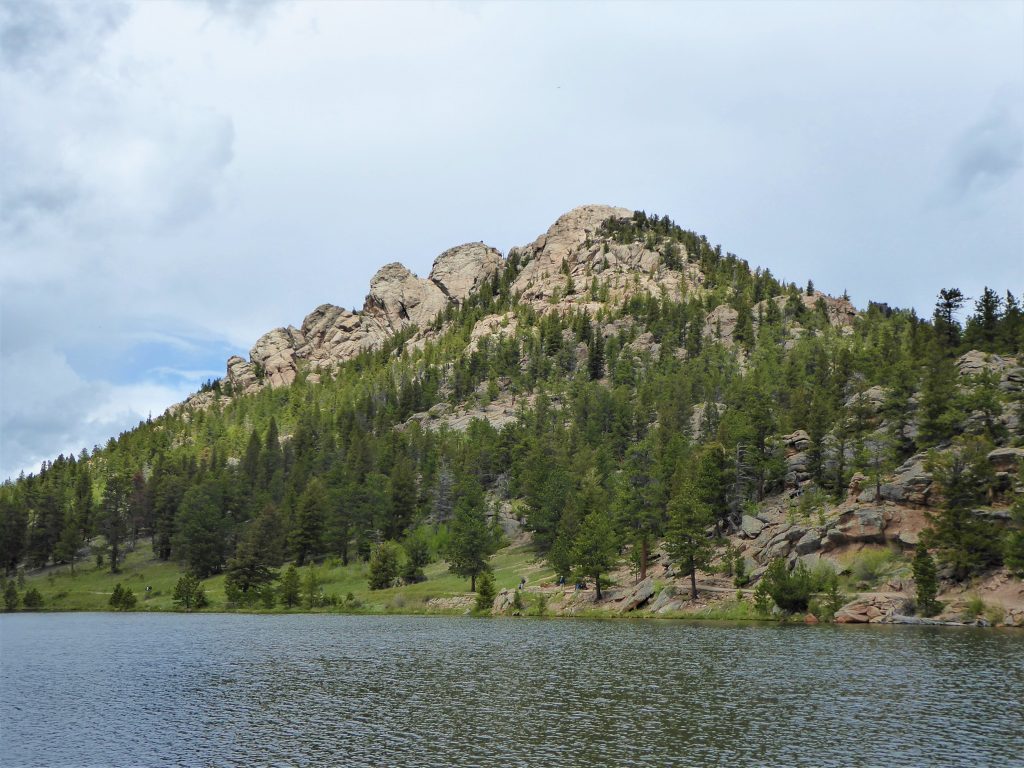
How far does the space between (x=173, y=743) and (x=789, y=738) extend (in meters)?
31.4

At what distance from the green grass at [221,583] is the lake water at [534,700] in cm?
4854

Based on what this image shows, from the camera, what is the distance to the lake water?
119 feet

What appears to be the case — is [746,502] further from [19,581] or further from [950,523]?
[19,581]

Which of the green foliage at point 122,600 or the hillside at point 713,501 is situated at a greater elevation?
the hillside at point 713,501

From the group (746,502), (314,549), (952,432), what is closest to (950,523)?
(952,432)

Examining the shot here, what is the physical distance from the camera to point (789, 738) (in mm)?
37500

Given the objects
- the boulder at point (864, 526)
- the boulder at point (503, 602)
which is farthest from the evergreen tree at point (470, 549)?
the boulder at point (864, 526)

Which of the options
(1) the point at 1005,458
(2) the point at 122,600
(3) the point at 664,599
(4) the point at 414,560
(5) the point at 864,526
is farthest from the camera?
(2) the point at 122,600

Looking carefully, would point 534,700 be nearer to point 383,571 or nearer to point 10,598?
point 383,571

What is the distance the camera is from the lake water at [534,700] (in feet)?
119

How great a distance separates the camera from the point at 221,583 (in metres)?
161

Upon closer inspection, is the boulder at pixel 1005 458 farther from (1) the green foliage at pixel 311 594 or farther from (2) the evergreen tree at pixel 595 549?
(1) the green foliage at pixel 311 594

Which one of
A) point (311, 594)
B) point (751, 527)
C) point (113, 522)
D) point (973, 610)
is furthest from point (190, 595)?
point (973, 610)

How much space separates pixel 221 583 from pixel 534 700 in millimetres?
131804
